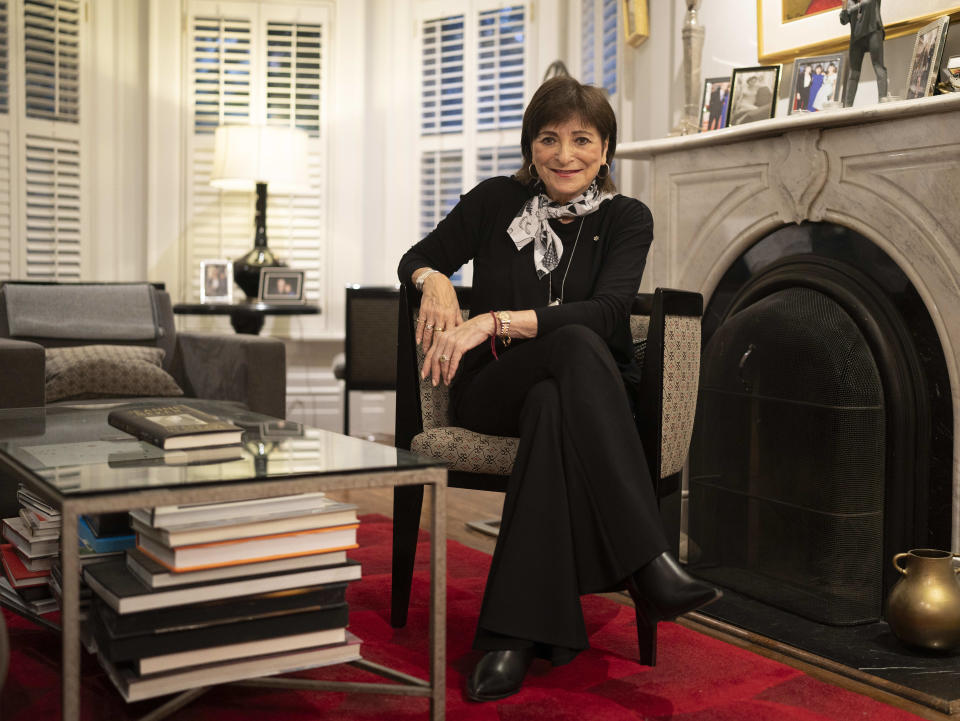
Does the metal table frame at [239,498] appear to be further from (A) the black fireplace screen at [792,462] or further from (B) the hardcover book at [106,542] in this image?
(A) the black fireplace screen at [792,462]

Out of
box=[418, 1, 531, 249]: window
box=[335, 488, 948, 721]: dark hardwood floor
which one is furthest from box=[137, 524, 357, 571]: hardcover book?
box=[418, 1, 531, 249]: window

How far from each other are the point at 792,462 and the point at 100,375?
76.7 inches

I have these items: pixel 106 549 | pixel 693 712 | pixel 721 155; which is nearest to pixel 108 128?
pixel 721 155

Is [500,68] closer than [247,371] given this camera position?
No

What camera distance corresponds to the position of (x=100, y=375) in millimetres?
2877

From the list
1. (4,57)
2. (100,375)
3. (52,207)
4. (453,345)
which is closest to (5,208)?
(52,207)

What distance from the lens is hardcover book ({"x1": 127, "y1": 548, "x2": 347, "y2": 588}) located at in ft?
4.15

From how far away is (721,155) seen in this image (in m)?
2.63

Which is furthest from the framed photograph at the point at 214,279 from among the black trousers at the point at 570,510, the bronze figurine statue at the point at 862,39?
the black trousers at the point at 570,510

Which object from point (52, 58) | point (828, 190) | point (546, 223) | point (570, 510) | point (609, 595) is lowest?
point (609, 595)

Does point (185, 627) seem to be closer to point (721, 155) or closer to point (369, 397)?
point (721, 155)

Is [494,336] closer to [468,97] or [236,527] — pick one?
[236,527]

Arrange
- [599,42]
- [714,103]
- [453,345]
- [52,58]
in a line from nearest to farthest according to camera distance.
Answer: [453,345] → [714,103] → [599,42] → [52,58]

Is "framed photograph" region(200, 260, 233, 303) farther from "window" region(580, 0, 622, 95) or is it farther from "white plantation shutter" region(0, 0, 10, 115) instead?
"window" region(580, 0, 622, 95)
